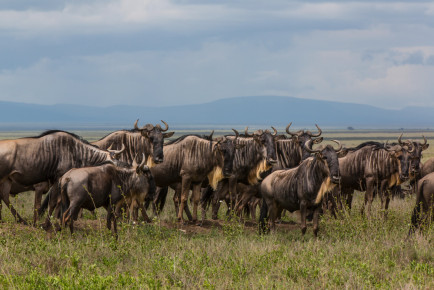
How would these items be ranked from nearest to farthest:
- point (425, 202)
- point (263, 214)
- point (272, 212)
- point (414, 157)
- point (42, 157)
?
point (425, 202), point (42, 157), point (272, 212), point (263, 214), point (414, 157)

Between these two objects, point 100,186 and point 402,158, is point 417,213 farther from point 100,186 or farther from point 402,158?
point 100,186

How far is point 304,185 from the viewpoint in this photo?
34.5 feet

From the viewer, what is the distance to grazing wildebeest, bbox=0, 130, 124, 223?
35.7ft

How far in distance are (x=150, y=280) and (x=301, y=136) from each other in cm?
841

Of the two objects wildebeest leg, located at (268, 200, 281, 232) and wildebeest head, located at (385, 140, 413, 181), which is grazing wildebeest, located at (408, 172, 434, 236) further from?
wildebeest head, located at (385, 140, 413, 181)

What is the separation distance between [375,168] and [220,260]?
282 inches

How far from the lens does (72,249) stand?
8.76 metres

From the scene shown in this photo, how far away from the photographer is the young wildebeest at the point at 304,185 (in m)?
10.3

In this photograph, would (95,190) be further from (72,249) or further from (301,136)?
(301,136)

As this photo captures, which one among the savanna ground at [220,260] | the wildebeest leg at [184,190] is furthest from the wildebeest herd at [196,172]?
the savanna ground at [220,260]

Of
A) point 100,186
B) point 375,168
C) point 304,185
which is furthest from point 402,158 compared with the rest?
point 100,186

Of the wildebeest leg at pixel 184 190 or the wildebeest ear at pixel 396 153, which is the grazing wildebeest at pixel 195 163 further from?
the wildebeest ear at pixel 396 153

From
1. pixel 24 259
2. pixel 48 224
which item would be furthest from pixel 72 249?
pixel 48 224

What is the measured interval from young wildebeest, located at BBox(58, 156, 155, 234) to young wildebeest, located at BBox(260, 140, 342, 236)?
87.4 inches
